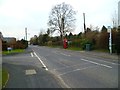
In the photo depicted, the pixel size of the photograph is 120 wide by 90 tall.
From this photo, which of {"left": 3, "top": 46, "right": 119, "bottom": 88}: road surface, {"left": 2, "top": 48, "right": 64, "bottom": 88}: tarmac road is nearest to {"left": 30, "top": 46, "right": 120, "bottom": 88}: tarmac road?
{"left": 3, "top": 46, "right": 119, "bottom": 88}: road surface

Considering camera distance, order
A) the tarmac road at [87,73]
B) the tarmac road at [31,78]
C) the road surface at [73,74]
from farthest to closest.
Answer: the tarmac road at [31,78]
the road surface at [73,74]
the tarmac road at [87,73]

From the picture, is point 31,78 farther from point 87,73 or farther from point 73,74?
point 87,73

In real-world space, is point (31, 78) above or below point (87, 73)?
below

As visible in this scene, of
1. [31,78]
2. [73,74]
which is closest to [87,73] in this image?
[73,74]

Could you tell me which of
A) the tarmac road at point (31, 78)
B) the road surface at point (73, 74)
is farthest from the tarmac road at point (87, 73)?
the tarmac road at point (31, 78)

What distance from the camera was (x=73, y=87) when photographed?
1185cm

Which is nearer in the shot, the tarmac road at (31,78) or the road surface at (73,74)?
the road surface at (73,74)

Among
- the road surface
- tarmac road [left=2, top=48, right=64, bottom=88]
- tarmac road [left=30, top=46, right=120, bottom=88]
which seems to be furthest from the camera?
tarmac road [left=2, top=48, right=64, bottom=88]

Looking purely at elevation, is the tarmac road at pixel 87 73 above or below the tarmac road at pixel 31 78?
above

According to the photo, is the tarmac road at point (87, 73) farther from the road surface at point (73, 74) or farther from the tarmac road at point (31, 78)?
the tarmac road at point (31, 78)

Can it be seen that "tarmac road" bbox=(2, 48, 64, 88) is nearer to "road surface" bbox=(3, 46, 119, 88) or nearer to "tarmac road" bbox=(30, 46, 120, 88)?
"road surface" bbox=(3, 46, 119, 88)

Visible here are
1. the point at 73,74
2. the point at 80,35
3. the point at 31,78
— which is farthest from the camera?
the point at 80,35

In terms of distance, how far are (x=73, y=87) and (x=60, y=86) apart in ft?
2.38

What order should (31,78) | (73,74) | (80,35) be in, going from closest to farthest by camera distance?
(31,78) < (73,74) < (80,35)
